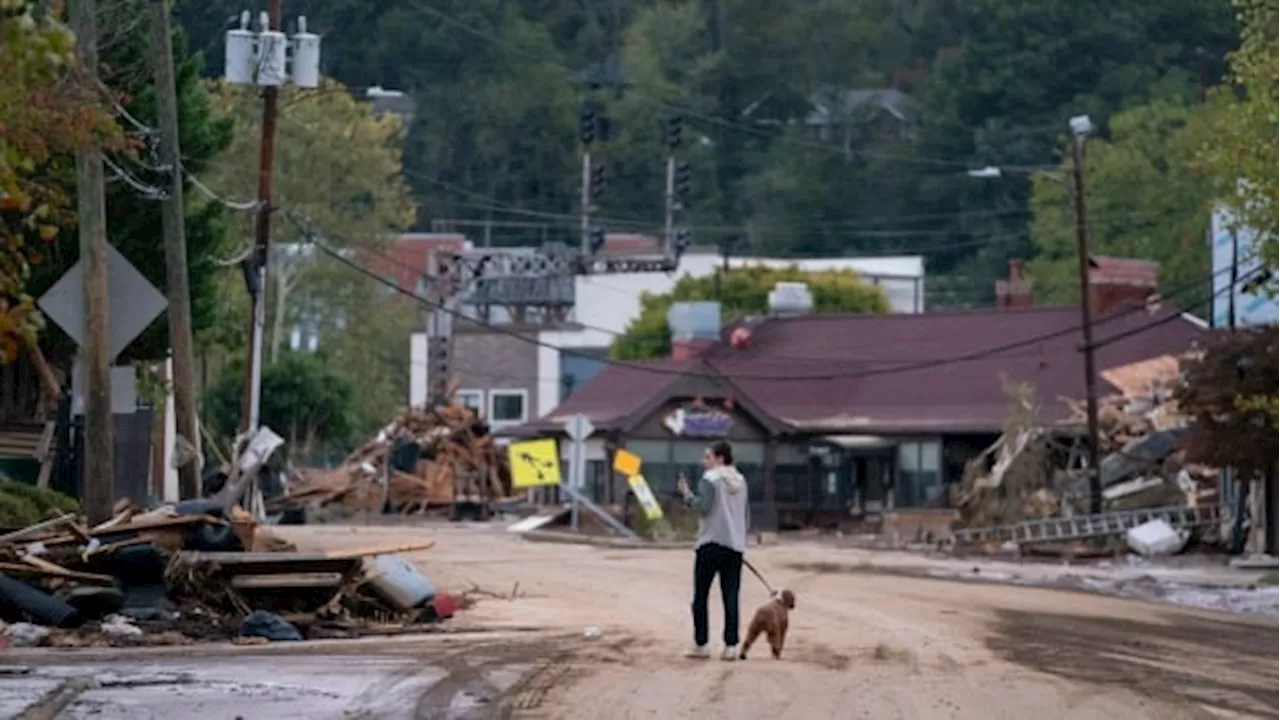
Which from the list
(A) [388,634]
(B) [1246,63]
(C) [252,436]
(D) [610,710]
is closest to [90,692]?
(D) [610,710]

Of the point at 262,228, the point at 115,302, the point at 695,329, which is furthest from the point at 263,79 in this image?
the point at 695,329

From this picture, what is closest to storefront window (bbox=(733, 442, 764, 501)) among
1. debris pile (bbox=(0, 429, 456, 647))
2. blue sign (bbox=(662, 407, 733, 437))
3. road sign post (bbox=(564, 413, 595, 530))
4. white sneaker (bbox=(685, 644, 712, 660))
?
blue sign (bbox=(662, 407, 733, 437))

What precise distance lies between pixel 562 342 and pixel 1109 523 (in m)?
51.8

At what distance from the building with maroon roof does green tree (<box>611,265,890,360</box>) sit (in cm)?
1972

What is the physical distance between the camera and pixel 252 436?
32812mm

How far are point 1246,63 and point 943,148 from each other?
280 feet

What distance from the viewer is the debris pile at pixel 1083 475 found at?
51.9 m

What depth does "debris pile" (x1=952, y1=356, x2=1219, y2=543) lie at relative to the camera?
51906mm

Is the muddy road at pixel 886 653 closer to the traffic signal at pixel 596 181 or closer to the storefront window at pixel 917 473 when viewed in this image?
the storefront window at pixel 917 473

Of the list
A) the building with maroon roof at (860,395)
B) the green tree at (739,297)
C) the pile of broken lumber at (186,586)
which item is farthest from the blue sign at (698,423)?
the pile of broken lumber at (186,586)

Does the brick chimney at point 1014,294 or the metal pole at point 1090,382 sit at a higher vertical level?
the brick chimney at point 1014,294

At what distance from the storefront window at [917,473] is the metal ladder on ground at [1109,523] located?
49.1ft

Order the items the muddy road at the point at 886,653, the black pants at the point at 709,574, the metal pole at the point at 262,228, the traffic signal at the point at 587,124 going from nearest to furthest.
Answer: the muddy road at the point at 886,653
the black pants at the point at 709,574
the metal pole at the point at 262,228
the traffic signal at the point at 587,124

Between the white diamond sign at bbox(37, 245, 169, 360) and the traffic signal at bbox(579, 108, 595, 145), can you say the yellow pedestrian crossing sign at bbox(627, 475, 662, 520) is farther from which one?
the white diamond sign at bbox(37, 245, 169, 360)
